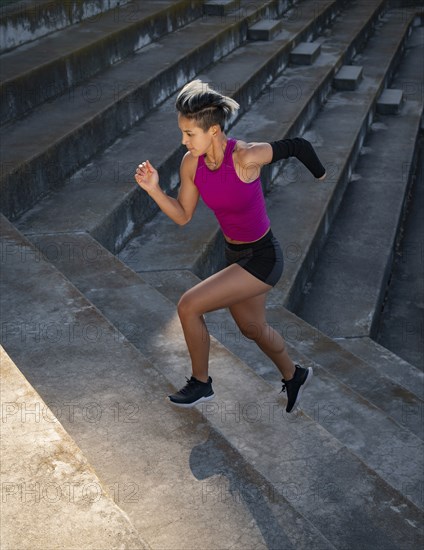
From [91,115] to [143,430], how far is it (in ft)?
13.0

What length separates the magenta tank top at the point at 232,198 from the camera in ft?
11.2

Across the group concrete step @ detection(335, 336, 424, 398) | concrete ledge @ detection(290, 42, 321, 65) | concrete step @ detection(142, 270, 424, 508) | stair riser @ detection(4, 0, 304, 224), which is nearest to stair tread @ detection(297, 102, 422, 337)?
concrete step @ detection(335, 336, 424, 398)

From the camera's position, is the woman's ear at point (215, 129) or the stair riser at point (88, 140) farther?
the stair riser at point (88, 140)

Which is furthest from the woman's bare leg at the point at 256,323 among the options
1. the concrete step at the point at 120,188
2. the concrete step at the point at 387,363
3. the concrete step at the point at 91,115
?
the concrete step at the point at 91,115

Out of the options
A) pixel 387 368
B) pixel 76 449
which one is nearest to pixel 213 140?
pixel 76 449

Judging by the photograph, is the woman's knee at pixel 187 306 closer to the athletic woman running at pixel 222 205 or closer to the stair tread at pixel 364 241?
the athletic woman running at pixel 222 205

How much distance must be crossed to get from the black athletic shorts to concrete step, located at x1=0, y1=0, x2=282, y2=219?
2.36 meters

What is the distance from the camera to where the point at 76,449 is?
2.92 metres

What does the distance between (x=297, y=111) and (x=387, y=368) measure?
4.06 meters

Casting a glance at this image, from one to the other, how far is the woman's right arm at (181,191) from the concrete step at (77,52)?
333 cm

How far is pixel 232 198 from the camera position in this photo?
11.2 ft

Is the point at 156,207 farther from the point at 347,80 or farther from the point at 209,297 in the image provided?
the point at 347,80

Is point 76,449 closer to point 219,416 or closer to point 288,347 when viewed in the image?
point 219,416

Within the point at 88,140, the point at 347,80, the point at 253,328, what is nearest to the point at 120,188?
the point at 88,140
